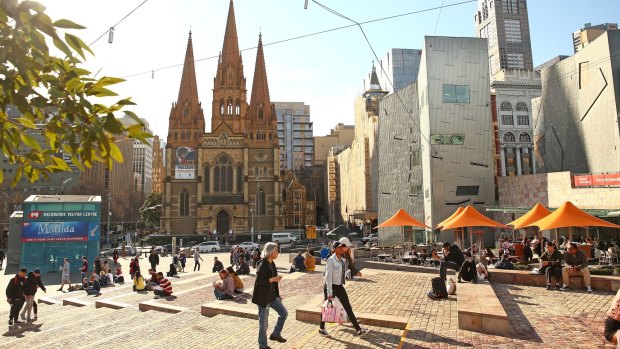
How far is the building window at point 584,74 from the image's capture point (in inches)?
1263

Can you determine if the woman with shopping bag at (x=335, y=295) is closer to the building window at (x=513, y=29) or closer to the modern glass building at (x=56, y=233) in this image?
the modern glass building at (x=56, y=233)

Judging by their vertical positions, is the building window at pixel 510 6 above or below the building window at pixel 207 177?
above

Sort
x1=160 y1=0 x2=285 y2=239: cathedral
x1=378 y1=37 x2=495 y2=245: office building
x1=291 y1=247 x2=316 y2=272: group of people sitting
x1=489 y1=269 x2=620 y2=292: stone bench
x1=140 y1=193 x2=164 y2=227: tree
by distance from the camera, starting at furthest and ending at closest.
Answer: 1. x1=140 y1=193 x2=164 y2=227: tree
2. x1=160 y1=0 x2=285 y2=239: cathedral
3. x1=378 y1=37 x2=495 y2=245: office building
4. x1=291 y1=247 x2=316 y2=272: group of people sitting
5. x1=489 y1=269 x2=620 y2=292: stone bench

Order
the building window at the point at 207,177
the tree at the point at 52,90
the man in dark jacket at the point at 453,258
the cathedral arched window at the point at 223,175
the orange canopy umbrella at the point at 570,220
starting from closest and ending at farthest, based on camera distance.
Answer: the tree at the point at 52,90
the man in dark jacket at the point at 453,258
the orange canopy umbrella at the point at 570,220
the building window at the point at 207,177
the cathedral arched window at the point at 223,175

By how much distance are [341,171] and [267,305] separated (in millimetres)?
76242

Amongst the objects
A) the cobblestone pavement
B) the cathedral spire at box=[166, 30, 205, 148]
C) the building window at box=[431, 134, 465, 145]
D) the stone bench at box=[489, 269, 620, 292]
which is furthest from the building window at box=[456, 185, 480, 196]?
the cathedral spire at box=[166, 30, 205, 148]

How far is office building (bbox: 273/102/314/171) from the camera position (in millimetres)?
109625

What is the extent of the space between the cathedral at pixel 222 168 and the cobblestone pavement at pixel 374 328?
5223 cm

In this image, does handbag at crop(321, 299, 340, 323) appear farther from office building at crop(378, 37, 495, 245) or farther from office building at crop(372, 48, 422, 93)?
office building at crop(372, 48, 422, 93)

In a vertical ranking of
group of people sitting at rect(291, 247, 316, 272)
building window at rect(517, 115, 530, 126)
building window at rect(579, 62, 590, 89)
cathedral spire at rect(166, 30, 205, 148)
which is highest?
cathedral spire at rect(166, 30, 205, 148)

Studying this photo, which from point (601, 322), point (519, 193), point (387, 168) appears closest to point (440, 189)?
point (519, 193)

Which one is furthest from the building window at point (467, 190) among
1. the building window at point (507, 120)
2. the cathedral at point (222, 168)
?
the cathedral at point (222, 168)

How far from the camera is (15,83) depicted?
268cm

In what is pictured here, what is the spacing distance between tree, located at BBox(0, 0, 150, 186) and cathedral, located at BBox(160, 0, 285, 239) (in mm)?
60905
